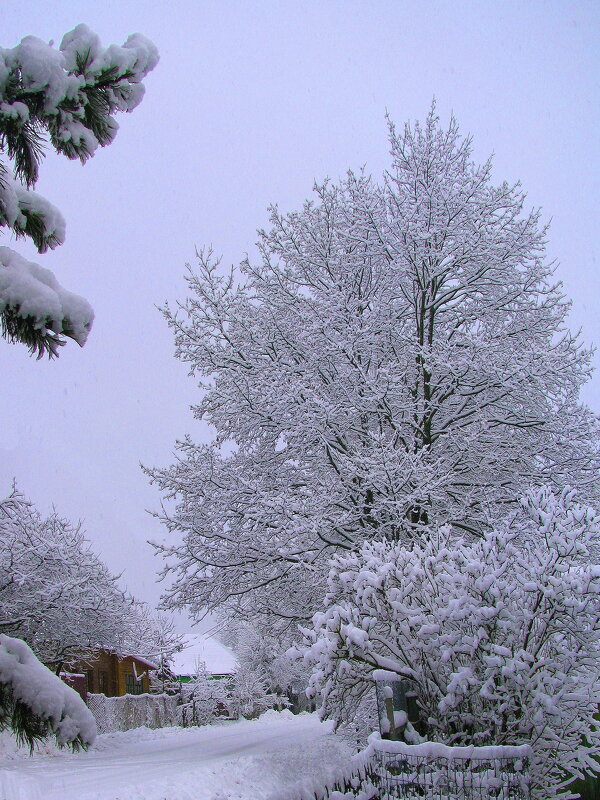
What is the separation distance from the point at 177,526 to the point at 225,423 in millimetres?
2109

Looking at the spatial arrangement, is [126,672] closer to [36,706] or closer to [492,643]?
[492,643]

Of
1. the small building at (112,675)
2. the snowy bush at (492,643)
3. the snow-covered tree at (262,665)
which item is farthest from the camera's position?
the snow-covered tree at (262,665)

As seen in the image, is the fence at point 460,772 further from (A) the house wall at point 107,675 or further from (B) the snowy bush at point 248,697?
(B) the snowy bush at point 248,697

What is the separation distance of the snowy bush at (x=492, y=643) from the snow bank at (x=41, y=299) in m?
3.17

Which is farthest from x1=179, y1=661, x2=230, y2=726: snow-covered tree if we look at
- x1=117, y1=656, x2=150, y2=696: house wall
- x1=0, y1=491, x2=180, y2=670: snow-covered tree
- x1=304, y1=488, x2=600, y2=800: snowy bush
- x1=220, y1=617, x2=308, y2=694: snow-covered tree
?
x1=304, y1=488, x2=600, y2=800: snowy bush

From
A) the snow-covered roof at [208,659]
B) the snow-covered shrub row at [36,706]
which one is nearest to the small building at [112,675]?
the snow-covered roof at [208,659]

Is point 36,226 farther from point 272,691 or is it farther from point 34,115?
point 272,691

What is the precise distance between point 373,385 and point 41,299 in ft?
22.7

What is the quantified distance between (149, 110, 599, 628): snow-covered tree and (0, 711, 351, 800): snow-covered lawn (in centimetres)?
250

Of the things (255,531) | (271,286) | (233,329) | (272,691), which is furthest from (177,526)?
(272,691)

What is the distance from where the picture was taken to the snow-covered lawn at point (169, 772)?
9.56 metres

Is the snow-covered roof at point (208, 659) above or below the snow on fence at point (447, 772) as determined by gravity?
below

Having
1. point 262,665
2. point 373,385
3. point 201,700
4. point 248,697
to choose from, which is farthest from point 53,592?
point 262,665

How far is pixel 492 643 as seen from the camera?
5266 millimetres
